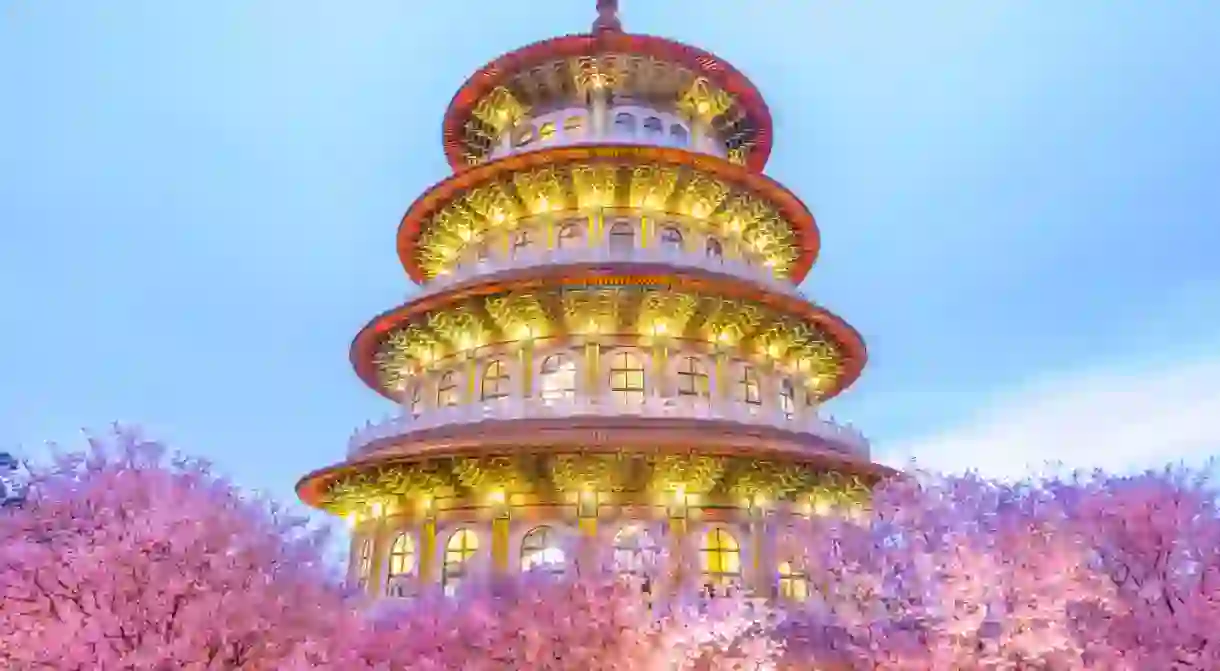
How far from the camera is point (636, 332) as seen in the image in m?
30.7

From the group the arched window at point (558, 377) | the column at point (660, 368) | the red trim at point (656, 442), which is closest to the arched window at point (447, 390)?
the arched window at point (558, 377)

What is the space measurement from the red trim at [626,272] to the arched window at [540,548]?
7.77 m

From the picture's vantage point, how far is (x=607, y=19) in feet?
125

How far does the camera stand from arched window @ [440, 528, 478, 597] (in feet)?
92.6

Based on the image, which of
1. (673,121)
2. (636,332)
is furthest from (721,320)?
(673,121)

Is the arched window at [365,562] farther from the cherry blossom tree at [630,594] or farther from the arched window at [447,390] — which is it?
the cherry blossom tree at [630,594]

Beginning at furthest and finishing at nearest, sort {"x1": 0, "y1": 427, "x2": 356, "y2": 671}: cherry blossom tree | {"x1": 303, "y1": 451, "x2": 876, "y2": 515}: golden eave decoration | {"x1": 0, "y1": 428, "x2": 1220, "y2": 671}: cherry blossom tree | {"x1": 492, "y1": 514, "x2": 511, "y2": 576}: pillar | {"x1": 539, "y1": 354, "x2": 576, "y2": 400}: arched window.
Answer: {"x1": 539, "y1": 354, "x2": 576, "y2": 400}: arched window, {"x1": 492, "y1": 514, "x2": 511, "y2": 576}: pillar, {"x1": 303, "y1": 451, "x2": 876, "y2": 515}: golden eave decoration, {"x1": 0, "y1": 428, "x2": 1220, "y2": 671}: cherry blossom tree, {"x1": 0, "y1": 427, "x2": 356, "y2": 671}: cherry blossom tree

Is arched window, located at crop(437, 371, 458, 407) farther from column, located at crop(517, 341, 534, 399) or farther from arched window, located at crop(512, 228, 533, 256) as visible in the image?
arched window, located at crop(512, 228, 533, 256)

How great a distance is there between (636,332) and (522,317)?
12.6ft

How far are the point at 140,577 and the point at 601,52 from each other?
2648 centimetres

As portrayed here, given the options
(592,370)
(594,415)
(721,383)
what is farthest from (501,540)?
(721,383)

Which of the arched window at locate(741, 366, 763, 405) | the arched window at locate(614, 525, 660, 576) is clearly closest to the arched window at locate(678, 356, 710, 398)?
the arched window at locate(741, 366, 763, 405)

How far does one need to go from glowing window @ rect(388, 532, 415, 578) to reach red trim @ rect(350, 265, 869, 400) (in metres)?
7.50

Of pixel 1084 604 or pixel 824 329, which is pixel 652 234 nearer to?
pixel 824 329
